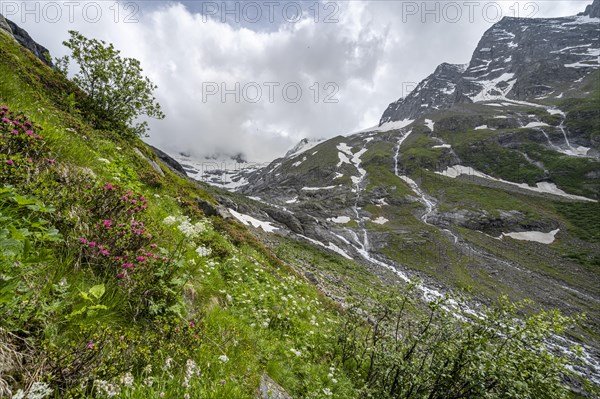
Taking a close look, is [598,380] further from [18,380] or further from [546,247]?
[546,247]

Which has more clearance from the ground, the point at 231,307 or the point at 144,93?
the point at 144,93

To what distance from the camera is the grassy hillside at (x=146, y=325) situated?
255cm

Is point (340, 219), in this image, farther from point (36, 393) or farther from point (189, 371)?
point (36, 393)

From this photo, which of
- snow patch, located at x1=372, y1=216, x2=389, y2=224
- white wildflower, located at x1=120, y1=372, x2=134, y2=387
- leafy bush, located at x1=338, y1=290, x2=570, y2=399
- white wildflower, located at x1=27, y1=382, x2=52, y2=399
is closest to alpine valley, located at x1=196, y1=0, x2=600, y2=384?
snow patch, located at x1=372, y1=216, x2=389, y2=224

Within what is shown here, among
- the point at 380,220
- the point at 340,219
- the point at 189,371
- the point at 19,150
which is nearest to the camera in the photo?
the point at 189,371

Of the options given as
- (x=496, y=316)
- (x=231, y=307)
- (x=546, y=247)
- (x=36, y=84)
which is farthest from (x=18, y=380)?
(x=546, y=247)

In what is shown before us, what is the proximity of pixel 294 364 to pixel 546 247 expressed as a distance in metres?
108

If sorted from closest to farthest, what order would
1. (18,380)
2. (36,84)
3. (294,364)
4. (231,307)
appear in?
(18,380), (294,364), (231,307), (36,84)

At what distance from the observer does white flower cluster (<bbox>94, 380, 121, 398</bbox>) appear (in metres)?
2.45

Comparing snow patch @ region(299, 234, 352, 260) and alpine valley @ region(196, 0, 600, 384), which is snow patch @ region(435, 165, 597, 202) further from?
snow patch @ region(299, 234, 352, 260)

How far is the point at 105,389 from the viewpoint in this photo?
8.05ft

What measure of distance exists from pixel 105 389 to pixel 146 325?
1415 millimetres

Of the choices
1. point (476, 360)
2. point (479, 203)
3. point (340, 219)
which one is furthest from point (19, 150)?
point (479, 203)

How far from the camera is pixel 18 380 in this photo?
2.24 metres
